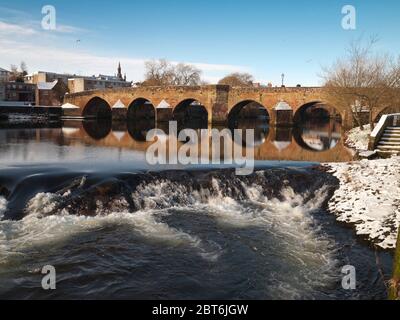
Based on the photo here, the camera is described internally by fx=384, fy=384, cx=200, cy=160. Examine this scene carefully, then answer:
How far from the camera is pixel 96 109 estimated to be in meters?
61.1

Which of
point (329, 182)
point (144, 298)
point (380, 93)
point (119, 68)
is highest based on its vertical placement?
point (119, 68)

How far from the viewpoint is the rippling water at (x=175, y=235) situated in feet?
22.8

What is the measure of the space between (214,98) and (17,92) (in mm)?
57363

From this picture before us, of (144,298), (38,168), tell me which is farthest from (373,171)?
(38,168)

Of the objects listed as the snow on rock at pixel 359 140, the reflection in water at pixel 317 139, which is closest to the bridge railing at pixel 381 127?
the snow on rock at pixel 359 140

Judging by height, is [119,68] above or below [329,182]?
above

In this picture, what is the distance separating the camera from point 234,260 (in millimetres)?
8078

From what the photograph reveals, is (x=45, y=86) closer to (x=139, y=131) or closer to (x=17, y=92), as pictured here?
(x=17, y=92)

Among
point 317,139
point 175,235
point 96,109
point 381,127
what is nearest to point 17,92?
point 96,109

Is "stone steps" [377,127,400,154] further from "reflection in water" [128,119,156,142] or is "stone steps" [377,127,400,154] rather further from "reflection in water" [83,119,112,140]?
"reflection in water" [83,119,112,140]

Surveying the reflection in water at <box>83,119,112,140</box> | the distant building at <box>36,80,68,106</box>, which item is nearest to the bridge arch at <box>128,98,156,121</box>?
the reflection in water at <box>83,119,112,140</box>

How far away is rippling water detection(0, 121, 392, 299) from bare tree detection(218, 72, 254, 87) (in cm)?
7553
